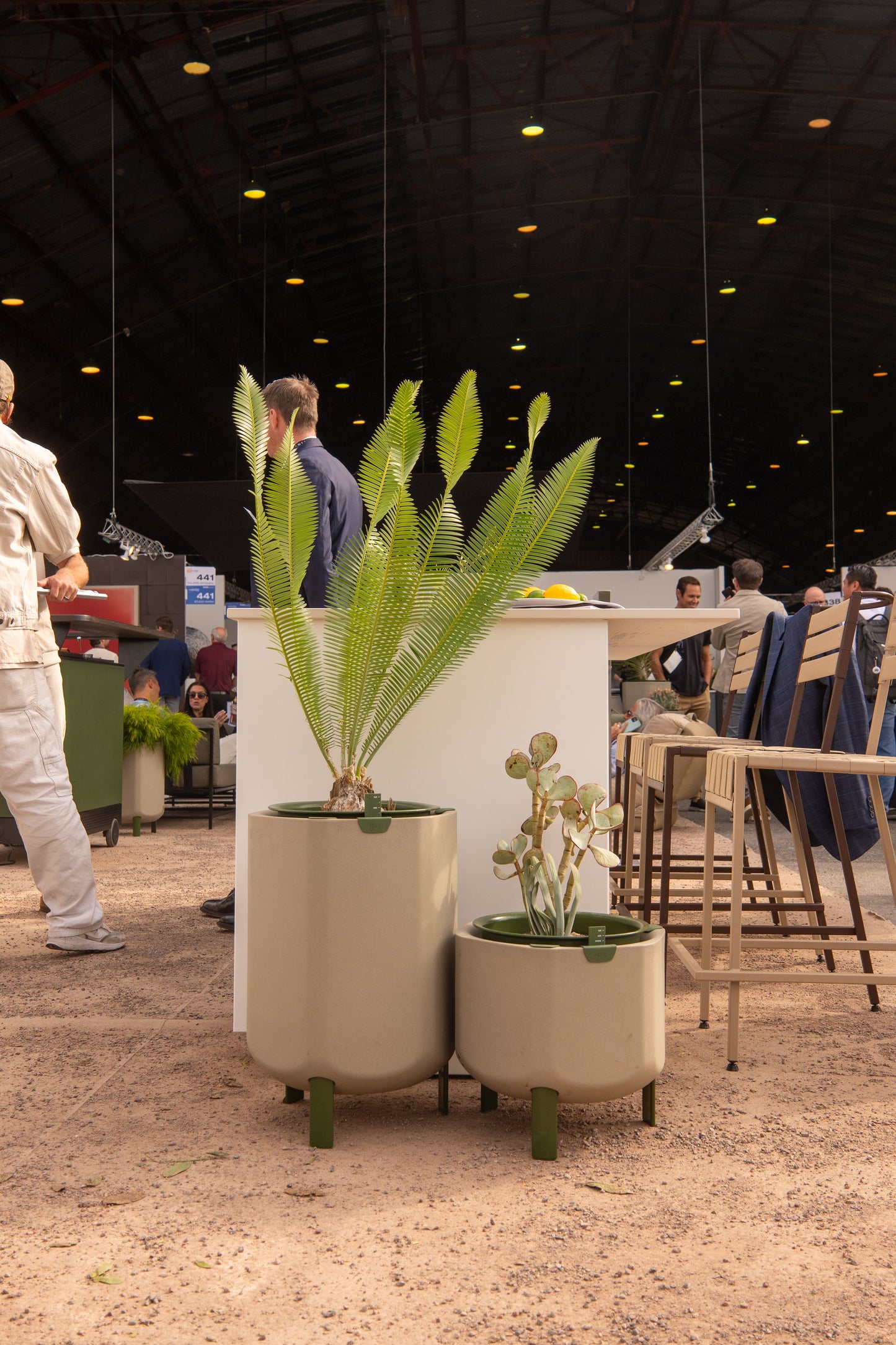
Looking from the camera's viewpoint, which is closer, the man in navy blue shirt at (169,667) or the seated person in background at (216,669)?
the man in navy blue shirt at (169,667)

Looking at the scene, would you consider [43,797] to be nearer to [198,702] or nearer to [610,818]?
[610,818]

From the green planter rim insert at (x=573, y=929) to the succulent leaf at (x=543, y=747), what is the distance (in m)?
0.27

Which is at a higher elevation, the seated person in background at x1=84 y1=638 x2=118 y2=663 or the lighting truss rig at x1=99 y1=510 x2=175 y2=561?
the lighting truss rig at x1=99 y1=510 x2=175 y2=561

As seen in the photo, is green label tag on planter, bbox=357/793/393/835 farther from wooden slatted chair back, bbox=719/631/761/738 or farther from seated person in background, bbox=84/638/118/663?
seated person in background, bbox=84/638/118/663

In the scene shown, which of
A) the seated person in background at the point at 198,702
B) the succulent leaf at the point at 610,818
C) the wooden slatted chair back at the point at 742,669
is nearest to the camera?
the succulent leaf at the point at 610,818

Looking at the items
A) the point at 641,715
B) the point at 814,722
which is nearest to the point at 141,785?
the point at 641,715

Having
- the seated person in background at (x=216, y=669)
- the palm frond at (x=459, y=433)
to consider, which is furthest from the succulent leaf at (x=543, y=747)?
the seated person in background at (x=216, y=669)

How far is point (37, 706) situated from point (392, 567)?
1413mm

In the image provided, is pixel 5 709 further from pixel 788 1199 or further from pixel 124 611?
pixel 124 611

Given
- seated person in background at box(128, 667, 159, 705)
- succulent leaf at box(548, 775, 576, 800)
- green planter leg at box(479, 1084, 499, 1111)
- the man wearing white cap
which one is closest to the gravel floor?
green planter leg at box(479, 1084, 499, 1111)

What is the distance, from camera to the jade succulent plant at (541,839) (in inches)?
69.3

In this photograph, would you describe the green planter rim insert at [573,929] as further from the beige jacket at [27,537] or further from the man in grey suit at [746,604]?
the man in grey suit at [746,604]

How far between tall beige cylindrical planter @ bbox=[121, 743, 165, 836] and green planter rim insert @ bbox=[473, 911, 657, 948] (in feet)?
14.0

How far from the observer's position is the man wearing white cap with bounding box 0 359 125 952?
2.83 m
